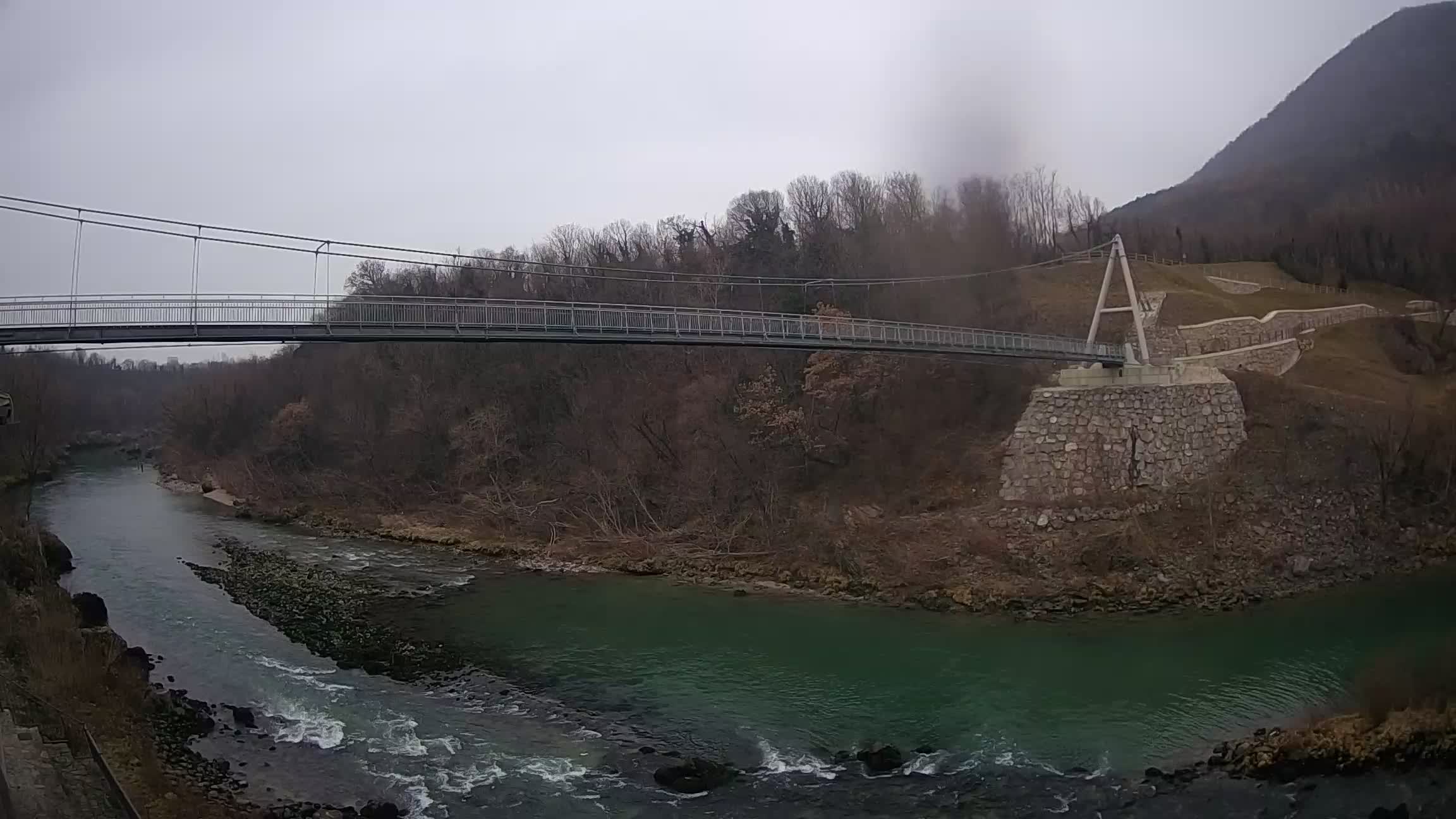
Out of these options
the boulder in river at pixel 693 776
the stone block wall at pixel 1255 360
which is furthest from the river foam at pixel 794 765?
the stone block wall at pixel 1255 360

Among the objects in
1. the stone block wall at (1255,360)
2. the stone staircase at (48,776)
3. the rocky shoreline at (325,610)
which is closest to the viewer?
the stone staircase at (48,776)

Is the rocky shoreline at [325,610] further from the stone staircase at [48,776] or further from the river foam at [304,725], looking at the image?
the stone staircase at [48,776]

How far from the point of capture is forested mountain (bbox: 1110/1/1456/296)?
3991 cm

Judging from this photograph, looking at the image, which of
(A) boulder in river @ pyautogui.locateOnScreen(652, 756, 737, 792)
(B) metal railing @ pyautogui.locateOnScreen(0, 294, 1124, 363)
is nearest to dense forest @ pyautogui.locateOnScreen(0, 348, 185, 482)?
(B) metal railing @ pyautogui.locateOnScreen(0, 294, 1124, 363)

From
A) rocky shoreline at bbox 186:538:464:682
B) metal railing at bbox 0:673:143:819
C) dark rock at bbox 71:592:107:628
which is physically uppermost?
metal railing at bbox 0:673:143:819

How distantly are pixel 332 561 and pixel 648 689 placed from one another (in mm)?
15214

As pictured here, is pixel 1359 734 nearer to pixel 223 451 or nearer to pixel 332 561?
pixel 332 561

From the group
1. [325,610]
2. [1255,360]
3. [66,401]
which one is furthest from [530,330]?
[66,401]

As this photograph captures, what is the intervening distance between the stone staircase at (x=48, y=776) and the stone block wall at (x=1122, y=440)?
1988 centimetres

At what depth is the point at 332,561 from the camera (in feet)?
85.5

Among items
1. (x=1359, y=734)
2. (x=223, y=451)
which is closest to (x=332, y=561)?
(x=1359, y=734)

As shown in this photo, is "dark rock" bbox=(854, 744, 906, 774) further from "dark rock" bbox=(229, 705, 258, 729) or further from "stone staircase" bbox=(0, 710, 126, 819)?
"dark rock" bbox=(229, 705, 258, 729)

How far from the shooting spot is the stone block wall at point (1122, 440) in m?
22.9

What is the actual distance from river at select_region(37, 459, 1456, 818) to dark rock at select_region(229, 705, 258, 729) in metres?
0.31
